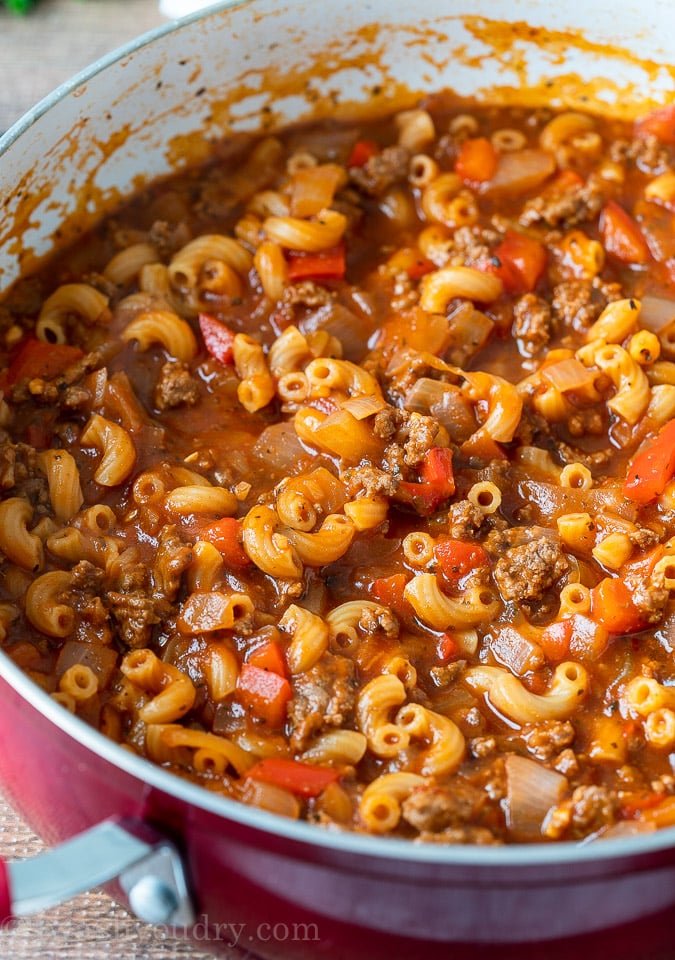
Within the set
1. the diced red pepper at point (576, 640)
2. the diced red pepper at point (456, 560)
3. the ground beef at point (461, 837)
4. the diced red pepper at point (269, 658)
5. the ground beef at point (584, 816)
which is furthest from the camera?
the diced red pepper at point (456, 560)

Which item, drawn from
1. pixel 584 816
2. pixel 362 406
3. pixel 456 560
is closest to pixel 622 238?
pixel 362 406

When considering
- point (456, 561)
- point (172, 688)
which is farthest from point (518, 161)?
point (172, 688)

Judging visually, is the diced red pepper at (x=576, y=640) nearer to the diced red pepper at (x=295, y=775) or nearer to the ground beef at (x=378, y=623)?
the ground beef at (x=378, y=623)

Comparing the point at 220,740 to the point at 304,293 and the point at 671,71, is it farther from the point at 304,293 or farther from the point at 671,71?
the point at 671,71

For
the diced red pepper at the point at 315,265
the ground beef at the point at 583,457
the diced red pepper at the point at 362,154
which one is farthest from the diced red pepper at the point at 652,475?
the diced red pepper at the point at 362,154

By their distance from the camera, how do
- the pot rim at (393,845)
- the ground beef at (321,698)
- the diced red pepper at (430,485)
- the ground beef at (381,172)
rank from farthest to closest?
the ground beef at (381,172) < the diced red pepper at (430,485) < the ground beef at (321,698) < the pot rim at (393,845)
